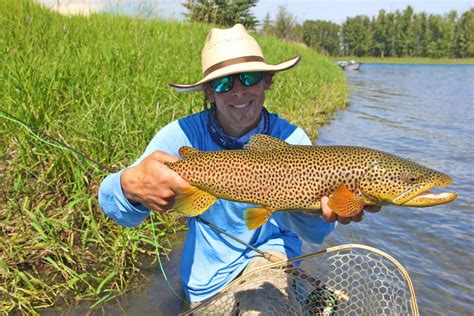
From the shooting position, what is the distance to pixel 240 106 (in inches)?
109

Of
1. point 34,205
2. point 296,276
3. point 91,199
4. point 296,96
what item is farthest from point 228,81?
point 296,96

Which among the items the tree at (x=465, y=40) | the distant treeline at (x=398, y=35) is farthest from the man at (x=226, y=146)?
the tree at (x=465, y=40)

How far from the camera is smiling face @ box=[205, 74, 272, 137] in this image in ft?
9.03

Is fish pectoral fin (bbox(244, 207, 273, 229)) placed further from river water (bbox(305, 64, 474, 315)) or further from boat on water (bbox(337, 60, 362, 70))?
boat on water (bbox(337, 60, 362, 70))

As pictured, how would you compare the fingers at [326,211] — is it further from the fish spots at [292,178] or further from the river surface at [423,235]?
the river surface at [423,235]

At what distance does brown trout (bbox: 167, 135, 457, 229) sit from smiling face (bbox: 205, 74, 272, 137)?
420mm

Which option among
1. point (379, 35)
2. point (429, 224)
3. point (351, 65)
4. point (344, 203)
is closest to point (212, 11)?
point (429, 224)

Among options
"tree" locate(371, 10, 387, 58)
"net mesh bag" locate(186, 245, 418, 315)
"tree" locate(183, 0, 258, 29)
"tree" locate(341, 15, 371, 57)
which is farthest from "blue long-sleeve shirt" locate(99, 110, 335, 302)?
"tree" locate(341, 15, 371, 57)

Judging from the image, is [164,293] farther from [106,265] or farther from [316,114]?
[316,114]

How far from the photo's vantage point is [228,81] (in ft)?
9.00

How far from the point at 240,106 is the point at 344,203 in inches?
37.5

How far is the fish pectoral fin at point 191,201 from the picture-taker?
2.35m

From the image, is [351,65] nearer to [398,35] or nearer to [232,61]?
[232,61]

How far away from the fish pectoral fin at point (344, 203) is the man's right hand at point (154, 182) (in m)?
0.82
